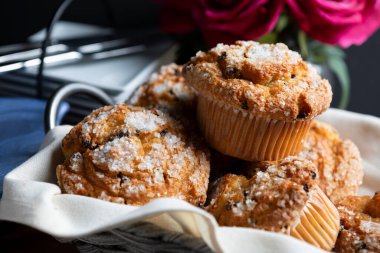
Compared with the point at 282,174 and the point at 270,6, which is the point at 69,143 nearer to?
the point at 282,174

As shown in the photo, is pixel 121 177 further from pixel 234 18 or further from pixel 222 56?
pixel 234 18

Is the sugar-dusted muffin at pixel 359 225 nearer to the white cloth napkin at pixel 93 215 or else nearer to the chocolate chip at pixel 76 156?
the white cloth napkin at pixel 93 215

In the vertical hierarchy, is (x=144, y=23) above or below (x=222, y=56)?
below

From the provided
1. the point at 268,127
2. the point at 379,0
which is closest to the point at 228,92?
the point at 268,127

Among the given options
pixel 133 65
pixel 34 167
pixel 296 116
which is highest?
pixel 296 116

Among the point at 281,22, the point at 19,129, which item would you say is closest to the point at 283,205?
the point at 19,129

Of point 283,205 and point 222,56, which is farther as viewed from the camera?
point 222,56

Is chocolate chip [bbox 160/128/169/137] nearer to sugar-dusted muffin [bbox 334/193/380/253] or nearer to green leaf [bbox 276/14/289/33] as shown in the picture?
sugar-dusted muffin [bbox 334/193/380/253]
